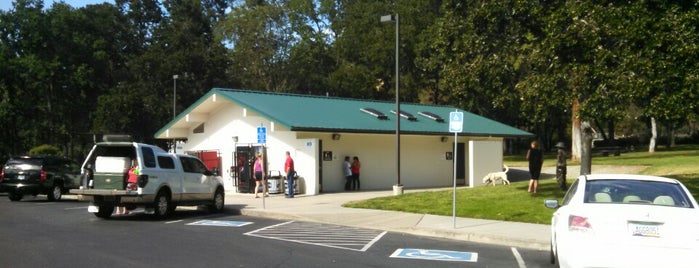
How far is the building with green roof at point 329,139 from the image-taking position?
90.0 ft

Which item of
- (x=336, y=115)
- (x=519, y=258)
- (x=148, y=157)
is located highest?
(x=336, y=115)

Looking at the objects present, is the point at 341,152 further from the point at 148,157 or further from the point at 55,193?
the point at 148,157

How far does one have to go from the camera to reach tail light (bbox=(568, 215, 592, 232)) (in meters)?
7.91

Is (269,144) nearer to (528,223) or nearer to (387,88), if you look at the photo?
(528,223)

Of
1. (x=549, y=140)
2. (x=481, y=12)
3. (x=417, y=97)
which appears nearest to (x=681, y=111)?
(x=481, y=12)

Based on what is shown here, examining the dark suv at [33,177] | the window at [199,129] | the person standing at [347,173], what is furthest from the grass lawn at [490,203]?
the window at [199,129]

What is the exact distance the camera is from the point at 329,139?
28453 millimetres

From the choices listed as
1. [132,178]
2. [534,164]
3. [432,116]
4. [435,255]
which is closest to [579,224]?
[435,255]

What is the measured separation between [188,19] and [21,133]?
1767cm

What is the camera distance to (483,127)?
35188mm

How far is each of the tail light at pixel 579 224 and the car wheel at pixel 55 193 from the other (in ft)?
72.9

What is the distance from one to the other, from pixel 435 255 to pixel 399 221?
5.26 metres

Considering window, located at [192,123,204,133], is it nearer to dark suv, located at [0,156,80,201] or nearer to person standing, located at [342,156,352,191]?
dark suv, located at [0,156,80,201]

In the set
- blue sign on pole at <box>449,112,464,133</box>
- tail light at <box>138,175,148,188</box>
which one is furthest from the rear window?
blue sign on pole at <box>449,112,464,133</box>
